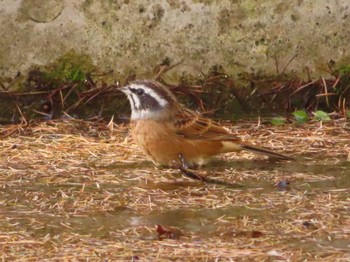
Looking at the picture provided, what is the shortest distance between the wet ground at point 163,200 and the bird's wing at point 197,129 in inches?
8.2

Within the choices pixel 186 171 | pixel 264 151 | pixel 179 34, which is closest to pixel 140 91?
pixel 186 171

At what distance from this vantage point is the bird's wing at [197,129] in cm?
809

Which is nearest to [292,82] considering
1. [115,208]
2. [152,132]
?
[152,132]

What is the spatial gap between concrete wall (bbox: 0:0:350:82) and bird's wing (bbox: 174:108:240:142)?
5.08ft

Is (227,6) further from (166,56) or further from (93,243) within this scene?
(93,243)

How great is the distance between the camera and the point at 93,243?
5.89 meters

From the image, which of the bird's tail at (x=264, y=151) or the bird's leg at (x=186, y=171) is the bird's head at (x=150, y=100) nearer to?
the bird's leg at (x=186, y=171)

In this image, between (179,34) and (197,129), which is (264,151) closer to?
(197,129)

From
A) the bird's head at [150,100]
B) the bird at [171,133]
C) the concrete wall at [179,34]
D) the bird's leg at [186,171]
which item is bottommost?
the bird's leg at [186,171]

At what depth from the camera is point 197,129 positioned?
8.14 meters

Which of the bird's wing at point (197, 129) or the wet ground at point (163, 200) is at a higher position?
the bird's wing at point (197, 129)

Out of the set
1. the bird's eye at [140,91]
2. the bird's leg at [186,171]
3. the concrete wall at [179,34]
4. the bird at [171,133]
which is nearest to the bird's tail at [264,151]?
the bird at [171,133]

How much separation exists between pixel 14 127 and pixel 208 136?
5.84 feet

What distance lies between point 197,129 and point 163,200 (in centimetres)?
130
